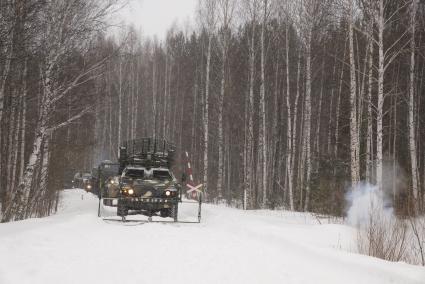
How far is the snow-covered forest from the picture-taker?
1495 centimetres

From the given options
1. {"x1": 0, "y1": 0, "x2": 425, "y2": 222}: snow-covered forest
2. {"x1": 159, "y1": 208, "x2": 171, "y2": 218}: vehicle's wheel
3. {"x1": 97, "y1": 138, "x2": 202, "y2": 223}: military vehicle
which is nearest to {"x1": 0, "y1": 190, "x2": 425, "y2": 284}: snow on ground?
→ {"x1": 0, "y1": 0, "x2": 425, "y2": 222}: snow-covered forest

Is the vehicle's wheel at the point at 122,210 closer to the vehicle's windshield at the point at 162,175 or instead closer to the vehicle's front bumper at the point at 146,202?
the vehicle's front bumper at the point at 146,202

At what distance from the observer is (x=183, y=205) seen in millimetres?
20844

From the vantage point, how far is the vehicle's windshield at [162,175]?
14805 mm

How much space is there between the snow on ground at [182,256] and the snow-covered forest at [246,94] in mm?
1741

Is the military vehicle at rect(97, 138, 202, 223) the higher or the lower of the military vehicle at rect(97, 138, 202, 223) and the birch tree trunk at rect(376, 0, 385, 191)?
the lower

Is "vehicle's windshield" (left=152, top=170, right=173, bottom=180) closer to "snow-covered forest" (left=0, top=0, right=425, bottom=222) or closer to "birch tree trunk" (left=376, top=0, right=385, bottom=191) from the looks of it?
"snow-covered forest" (left=0, top=0, right=425, bottom=222)

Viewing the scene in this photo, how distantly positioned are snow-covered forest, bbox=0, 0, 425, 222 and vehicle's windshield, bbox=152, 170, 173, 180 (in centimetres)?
331

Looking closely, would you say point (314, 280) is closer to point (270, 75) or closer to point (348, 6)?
point (348, 6)

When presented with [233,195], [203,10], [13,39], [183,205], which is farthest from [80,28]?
[233,195]

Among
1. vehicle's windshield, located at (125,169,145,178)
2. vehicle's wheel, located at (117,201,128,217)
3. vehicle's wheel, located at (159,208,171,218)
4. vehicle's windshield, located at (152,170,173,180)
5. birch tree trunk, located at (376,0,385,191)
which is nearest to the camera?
vehicle's wheel, located at (117,201,128,217)

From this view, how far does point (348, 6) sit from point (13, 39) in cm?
1108

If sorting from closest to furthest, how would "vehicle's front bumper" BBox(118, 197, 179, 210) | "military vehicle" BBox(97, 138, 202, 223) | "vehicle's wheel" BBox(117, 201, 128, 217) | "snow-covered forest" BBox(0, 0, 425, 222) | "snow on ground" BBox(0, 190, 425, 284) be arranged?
"snow on ground" BBox(0, 190, 425, 284) < "vehicle's wheel" BBox(117, 201, 128, 217) < "vehicle's front bumper" BBox(118, 197, 179, 210) < "military vehicle" BBox(97, 138, 202, 223) < "snow-covered forest" BBox(0, 0, 425, 222)

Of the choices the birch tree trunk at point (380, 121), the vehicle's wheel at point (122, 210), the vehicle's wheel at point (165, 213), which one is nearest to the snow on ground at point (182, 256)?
the vehicle's wheel at point (122, 210)
